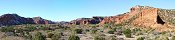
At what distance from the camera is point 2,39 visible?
29.7 m

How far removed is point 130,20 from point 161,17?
69.3 ft

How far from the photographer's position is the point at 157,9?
76.2 m

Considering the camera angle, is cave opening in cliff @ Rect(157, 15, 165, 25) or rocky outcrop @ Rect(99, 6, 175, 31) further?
cave opening in cliff @ Rect(157, 15, 165, 25)

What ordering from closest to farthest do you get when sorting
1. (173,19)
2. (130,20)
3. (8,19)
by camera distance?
(173,19) < (130,20) < (8,19)

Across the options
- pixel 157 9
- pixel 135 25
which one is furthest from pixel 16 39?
pixel 135 25

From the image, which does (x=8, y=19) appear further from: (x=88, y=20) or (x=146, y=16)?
(x=146, y=16)

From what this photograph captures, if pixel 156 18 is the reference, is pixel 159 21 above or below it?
below

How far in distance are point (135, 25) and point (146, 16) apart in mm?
5743

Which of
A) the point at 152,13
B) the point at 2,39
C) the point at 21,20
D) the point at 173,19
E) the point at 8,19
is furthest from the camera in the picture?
the point at 21,20

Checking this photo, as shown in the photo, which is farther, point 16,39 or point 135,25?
point 135,25

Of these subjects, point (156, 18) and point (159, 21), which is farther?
point (156, 18)

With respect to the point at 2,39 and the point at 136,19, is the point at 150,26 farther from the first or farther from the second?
the point at 2,39

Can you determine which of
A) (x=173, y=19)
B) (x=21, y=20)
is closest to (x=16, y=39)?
(x=173, y=19)

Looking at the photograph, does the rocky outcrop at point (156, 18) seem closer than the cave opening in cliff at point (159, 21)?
Yes
